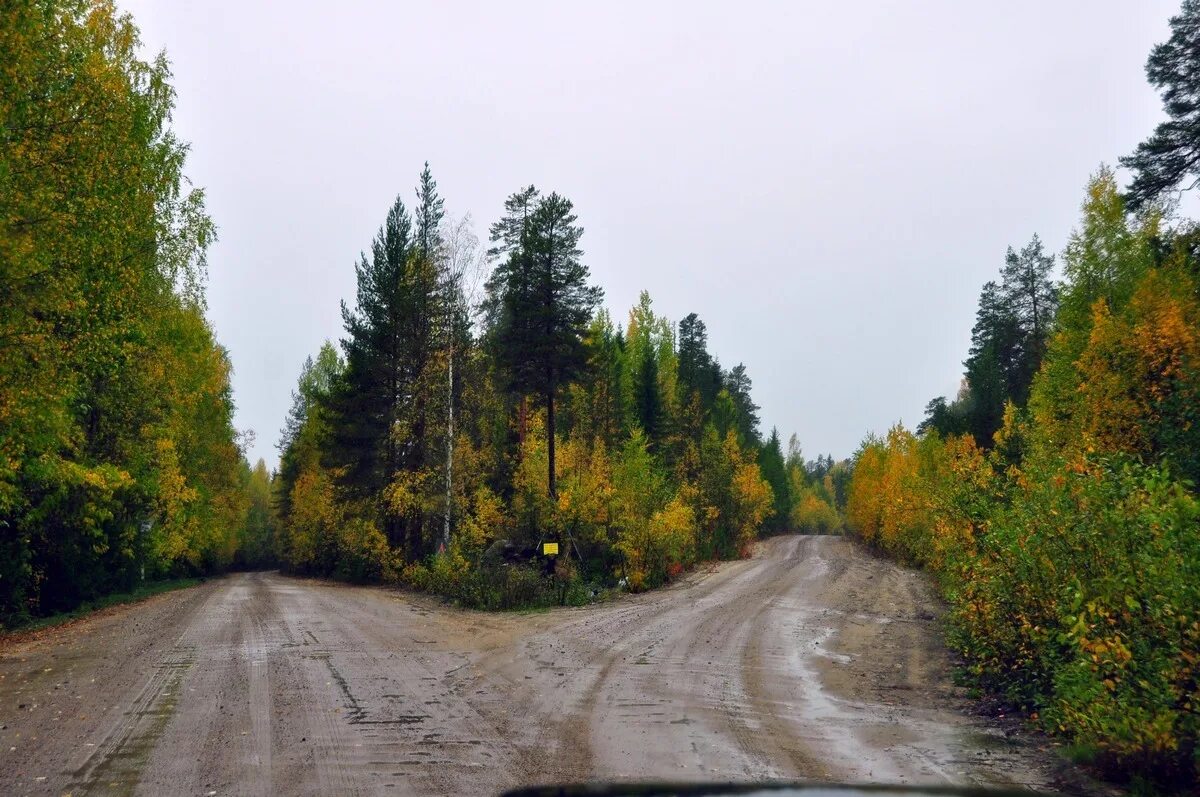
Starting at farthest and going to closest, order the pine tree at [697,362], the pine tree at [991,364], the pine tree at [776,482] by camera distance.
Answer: the pine tree at [776,482] → the pine tree at [697,362] → the pine tree at [991,364]

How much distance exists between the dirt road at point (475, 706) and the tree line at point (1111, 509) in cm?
89

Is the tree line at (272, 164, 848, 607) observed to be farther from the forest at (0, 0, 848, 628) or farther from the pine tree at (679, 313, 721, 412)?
the pine tree at (679, 313, 721, 412)

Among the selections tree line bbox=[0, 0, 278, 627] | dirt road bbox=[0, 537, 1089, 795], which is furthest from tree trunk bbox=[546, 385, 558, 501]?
tree line bbox=[0, 0, 278, 627]

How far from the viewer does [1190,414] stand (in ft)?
40.5

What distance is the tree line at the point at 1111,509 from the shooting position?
666 centimetres

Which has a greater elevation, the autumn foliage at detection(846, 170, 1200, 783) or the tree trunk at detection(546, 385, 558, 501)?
the tree trunk at detection(546, 385, 558, 501)

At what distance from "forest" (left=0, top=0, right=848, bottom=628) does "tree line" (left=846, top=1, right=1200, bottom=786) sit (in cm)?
1348

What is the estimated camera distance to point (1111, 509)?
798cm

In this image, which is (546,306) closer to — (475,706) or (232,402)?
(475,706)

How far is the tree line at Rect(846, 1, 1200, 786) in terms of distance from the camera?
666 centimetres

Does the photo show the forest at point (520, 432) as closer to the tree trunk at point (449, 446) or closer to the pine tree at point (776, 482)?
the tree trunk at point (449, 446)

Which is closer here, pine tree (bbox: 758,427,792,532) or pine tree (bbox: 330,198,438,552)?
pine tree (bbox: 330,198,438,552)

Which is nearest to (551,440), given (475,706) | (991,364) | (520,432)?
(520,432)

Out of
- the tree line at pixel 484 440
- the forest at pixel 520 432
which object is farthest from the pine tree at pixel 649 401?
the tree line at pixel 484 440
